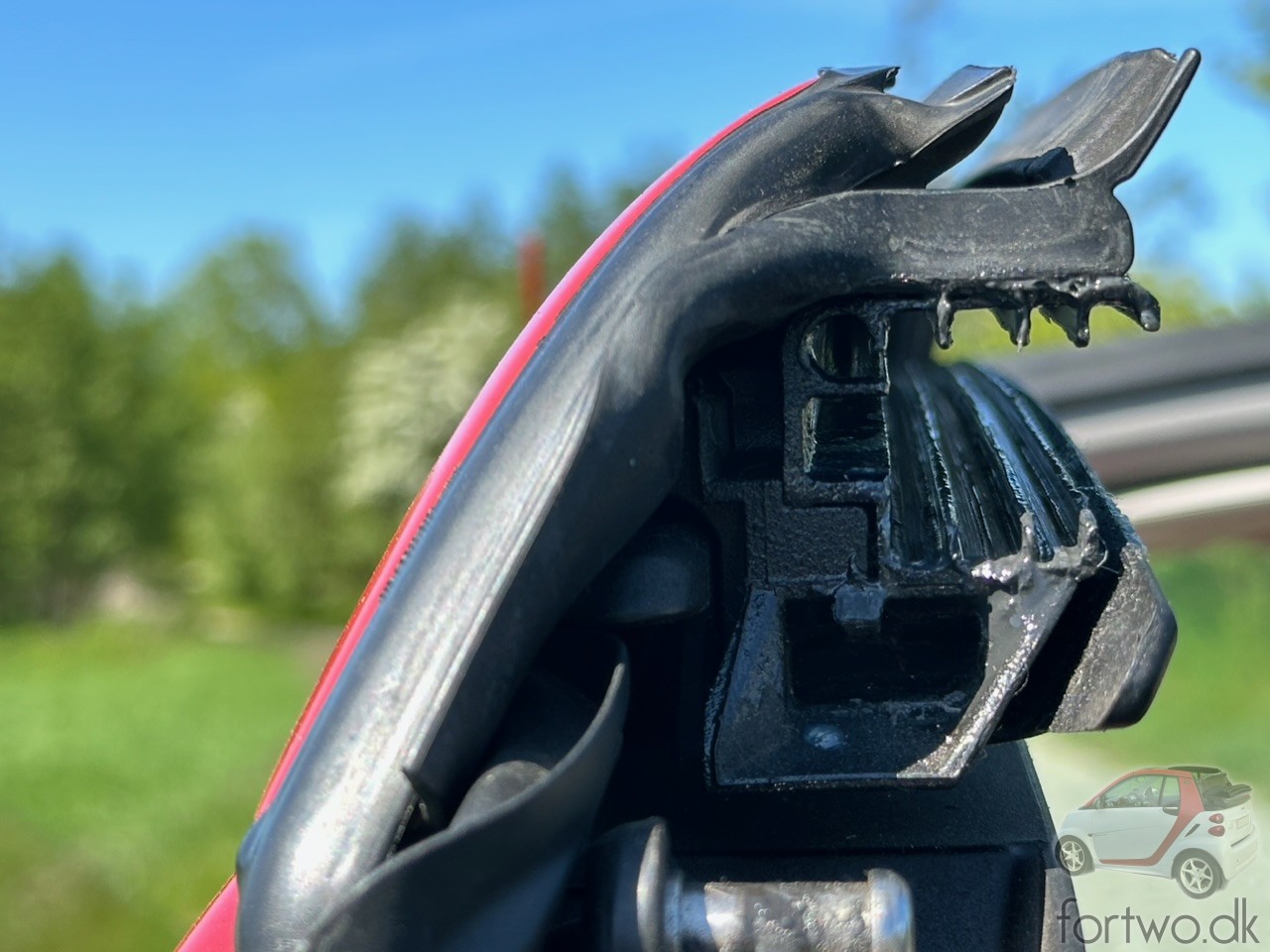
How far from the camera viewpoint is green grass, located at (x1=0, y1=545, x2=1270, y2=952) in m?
2.59

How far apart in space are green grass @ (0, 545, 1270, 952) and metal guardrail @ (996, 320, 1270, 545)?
0.55 ft

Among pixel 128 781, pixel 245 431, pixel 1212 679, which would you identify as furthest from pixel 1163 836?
pixel 245 431

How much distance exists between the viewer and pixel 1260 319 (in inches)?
146

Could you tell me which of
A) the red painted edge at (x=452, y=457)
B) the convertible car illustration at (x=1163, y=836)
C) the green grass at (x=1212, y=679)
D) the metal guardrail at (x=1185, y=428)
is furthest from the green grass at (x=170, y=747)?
the red painted edge at (x=452, y=457)

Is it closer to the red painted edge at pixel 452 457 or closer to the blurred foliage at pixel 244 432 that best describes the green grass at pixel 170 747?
the red painted edge at pixel 452 457

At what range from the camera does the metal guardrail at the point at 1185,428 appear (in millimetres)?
3527

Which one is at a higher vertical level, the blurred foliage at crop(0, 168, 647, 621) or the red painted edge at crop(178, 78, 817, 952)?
the red painted edge at crop(178, 78, 817, 952)

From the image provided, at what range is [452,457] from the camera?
1166 mm

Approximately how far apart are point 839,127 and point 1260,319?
306 centimetres

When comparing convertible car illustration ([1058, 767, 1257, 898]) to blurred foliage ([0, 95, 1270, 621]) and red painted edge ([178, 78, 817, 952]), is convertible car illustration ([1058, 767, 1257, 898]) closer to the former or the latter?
red painted edge ([178, 78, 817, 952])

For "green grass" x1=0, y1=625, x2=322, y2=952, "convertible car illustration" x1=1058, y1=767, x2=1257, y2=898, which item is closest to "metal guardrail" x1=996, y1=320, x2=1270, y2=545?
"convertible car illustration" x1=1058, y1=767, x2=1257, y2=898

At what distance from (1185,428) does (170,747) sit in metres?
12.5

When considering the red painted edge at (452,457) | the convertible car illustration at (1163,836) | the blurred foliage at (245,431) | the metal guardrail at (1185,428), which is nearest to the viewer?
the red painted edge at (452,457)

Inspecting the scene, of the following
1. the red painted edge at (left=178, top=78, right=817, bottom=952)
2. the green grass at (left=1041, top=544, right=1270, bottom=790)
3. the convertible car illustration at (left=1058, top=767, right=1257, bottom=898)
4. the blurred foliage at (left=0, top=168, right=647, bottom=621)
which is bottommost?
the blurred foliage at (left=0, top=168, right=647, bottom=621)
